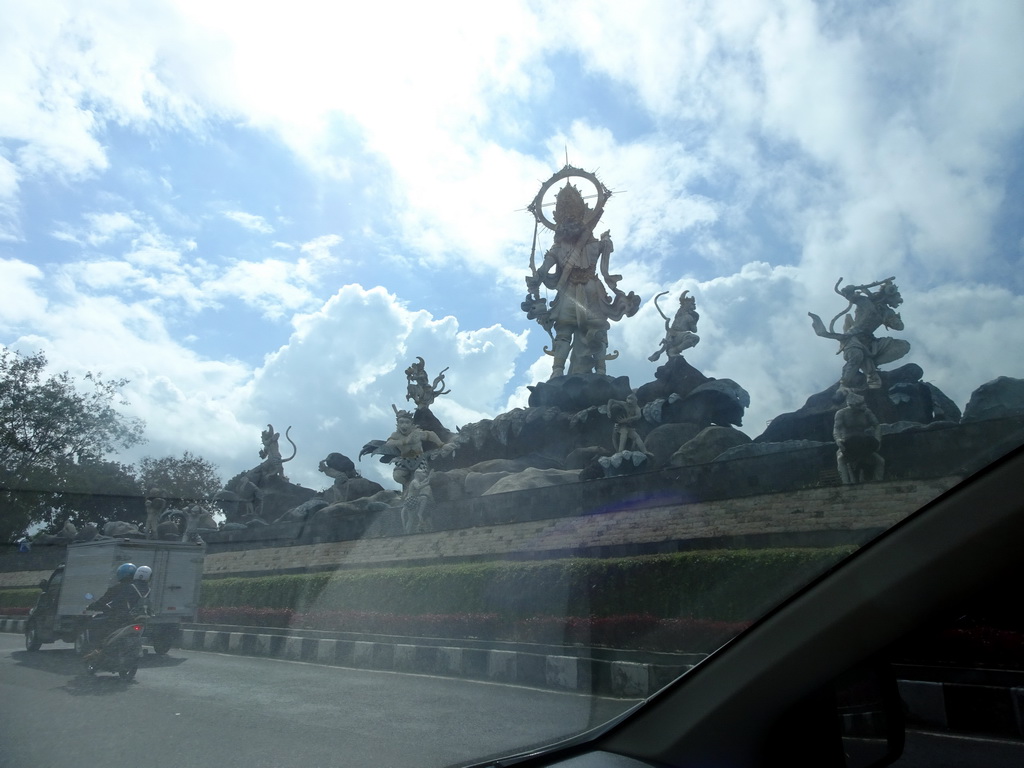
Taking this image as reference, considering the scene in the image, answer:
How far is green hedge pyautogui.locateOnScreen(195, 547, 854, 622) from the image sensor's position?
4.46 meters

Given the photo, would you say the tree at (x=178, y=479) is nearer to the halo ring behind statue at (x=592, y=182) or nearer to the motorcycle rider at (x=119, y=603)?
the motorcycle rider at (x=119, y=603)

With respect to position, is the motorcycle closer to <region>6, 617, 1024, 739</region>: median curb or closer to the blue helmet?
<region>6, 617, 1024, 739</region>: median curb

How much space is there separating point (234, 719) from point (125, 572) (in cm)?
281

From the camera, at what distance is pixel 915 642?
6.70 feet

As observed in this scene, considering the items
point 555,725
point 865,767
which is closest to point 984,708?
point 865,767

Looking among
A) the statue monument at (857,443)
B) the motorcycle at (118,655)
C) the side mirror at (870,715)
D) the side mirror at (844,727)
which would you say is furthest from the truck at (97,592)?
the statue monument at (857,443)

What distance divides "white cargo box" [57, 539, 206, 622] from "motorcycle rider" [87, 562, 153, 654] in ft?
0.33

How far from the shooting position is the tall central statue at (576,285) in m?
22.6

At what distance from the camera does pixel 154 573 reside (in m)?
7.14

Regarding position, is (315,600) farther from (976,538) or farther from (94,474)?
(976,538)

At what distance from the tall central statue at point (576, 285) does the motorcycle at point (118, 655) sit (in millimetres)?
18485

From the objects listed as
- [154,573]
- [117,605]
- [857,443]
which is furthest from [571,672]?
[857,443]

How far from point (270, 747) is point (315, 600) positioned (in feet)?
36.2

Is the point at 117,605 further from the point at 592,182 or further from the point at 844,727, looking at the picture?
the point at 592,182
